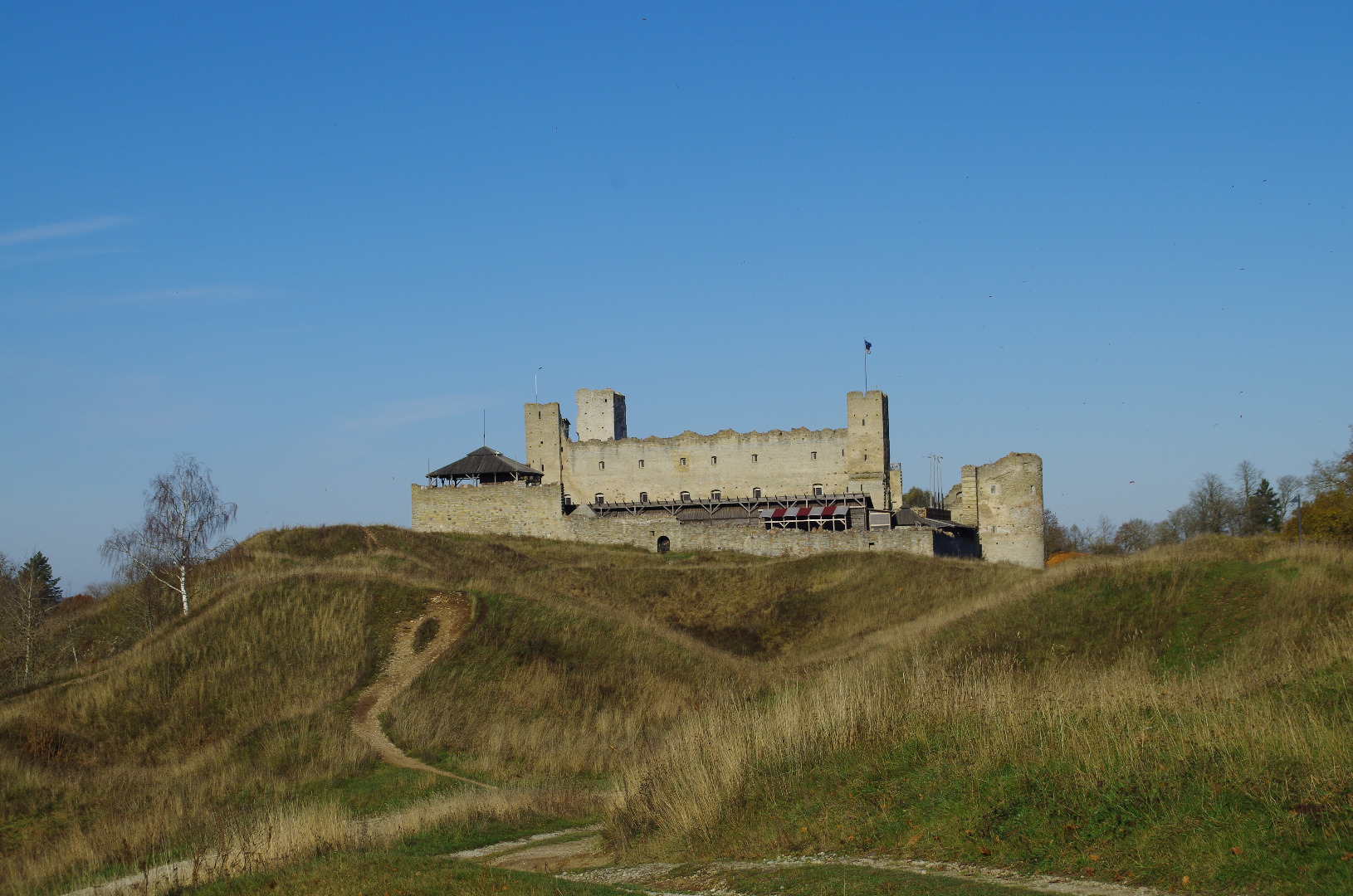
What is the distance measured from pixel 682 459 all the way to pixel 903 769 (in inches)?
1922

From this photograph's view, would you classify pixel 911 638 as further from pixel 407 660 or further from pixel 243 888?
pixel 243 888

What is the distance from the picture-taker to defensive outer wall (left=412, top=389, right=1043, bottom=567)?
52000mm

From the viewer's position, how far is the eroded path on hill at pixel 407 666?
21.5 meters

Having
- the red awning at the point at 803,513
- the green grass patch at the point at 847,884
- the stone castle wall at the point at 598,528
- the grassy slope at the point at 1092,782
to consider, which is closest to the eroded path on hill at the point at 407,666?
the grassy slope at the point at 1092,782

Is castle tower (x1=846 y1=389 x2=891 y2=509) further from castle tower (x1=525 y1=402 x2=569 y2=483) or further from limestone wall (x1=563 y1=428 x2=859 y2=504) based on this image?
castle tower (x1=525 y1=402 x2=569 y2=483)

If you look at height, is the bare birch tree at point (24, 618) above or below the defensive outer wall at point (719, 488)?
below

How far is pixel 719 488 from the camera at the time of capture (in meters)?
59.7

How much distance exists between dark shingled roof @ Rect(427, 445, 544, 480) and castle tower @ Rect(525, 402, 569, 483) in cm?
96

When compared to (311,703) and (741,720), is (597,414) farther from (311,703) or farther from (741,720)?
(741,720)

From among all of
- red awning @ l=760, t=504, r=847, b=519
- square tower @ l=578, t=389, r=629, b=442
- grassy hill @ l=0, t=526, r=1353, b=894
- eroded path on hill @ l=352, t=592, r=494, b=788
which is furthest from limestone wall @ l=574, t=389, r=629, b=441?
eroded path on hill @ l=352, t=592, r=494, b=788

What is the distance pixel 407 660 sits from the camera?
27531mm

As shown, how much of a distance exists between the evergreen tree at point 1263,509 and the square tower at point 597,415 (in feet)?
160

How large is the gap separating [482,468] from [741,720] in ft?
156

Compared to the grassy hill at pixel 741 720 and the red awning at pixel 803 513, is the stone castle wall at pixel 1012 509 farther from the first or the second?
the grassy hill at pixel 741 720
